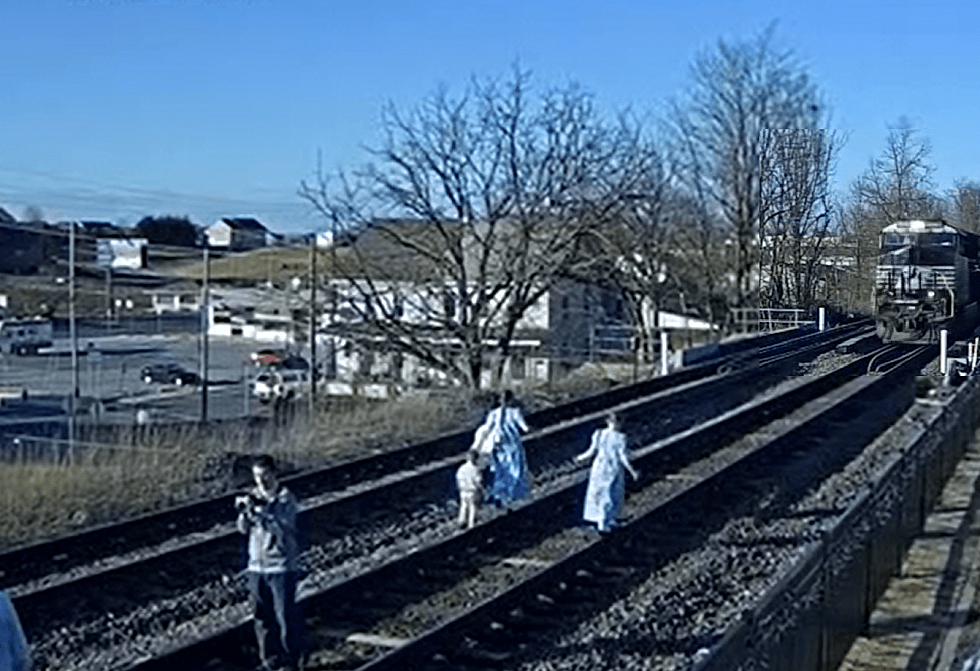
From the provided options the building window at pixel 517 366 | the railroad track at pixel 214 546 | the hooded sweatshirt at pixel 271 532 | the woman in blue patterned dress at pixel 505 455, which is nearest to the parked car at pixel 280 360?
the building window at pixel 517 366

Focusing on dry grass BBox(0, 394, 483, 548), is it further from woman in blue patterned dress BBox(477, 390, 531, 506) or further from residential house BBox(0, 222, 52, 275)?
residential house BBox(0, 222, 52, 275)

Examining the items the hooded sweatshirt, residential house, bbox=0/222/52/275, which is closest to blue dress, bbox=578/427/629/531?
the hooded sweatshirt

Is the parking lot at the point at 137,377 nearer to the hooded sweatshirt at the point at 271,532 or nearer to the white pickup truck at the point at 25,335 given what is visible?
the white pickup truck at the point at 25,335

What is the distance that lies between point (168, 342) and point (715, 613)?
5654 centimetres

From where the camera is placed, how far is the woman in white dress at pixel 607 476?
55.8 ft

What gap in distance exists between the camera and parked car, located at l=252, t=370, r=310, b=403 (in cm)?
3838

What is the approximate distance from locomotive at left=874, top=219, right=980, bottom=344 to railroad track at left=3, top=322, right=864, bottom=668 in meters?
27.3

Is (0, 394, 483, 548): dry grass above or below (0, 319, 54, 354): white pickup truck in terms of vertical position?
below

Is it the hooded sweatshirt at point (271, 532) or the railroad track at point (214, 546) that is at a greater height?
the hooded sweatshirt at point (271, 532)

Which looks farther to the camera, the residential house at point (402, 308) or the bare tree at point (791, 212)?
the bare tree at point (791, 212)

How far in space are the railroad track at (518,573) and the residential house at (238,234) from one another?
98283mm

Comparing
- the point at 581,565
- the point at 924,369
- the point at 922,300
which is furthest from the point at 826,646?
the point at 922,300

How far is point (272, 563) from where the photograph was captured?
37.0 feet

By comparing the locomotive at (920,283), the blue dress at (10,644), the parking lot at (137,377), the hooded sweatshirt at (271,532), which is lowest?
the parking lot at (137,377)
